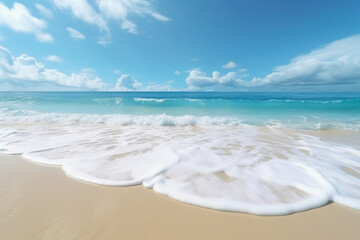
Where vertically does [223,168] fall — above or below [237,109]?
below

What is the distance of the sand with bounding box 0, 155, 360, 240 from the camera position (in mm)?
1704

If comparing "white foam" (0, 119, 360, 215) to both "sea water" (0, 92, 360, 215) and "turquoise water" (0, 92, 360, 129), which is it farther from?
"turquoise water" (0, 92, 360, 129)

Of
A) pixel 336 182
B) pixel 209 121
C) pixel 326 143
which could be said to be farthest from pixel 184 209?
pixel 209 121

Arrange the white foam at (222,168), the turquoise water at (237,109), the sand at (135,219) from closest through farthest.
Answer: the sand at (135,219) < the white foam at (222,168) < the turquoise water at (237,109)

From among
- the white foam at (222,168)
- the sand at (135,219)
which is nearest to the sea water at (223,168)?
the white foam at (222,168)

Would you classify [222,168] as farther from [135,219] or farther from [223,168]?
[135,219]

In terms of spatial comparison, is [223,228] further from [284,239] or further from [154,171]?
[154,171]

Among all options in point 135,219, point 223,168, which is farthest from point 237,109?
point 135,219

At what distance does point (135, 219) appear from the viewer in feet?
6.22

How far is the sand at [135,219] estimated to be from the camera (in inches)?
67.1

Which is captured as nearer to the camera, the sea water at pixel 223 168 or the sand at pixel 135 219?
the sand at pixel 135 219

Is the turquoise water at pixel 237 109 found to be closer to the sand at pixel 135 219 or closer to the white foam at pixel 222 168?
the white foam at pixel 222 168

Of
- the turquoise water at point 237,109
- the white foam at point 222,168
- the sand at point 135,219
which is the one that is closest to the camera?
the sand at point 135,219

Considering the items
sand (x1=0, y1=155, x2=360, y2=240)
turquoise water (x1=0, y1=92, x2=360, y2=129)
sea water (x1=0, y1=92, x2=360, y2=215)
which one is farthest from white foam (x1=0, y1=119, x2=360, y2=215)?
turquoise water (x1=0, y1=92, x2=360, y2=129)
